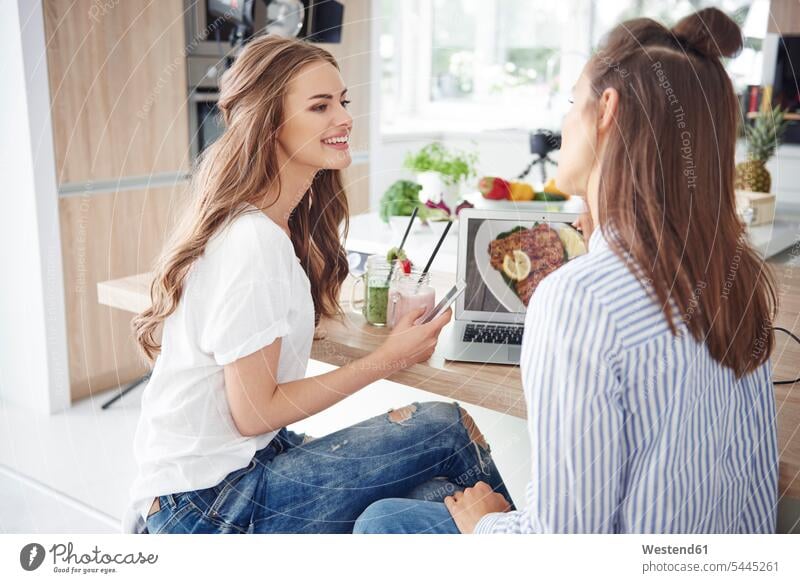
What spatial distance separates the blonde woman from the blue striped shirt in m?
0.29

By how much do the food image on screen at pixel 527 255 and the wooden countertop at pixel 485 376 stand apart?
16cm

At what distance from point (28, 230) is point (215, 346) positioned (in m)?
1.33

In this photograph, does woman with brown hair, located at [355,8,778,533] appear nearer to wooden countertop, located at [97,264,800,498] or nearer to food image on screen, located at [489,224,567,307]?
wooden countertop, located at [97,264,800,498]

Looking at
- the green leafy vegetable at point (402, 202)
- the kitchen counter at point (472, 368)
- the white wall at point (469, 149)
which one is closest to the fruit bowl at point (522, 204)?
the green leafy vegetable at point (402, 202)

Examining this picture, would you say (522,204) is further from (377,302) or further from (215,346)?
(215,346)

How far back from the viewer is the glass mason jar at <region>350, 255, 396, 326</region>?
1.13 metres

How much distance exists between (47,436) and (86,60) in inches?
37.6

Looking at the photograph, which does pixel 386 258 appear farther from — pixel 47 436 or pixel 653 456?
pixel 47 436

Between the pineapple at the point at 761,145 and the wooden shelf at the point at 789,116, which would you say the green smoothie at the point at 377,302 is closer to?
the pineapple at the point at 761,145

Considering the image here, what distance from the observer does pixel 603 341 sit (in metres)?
0.65

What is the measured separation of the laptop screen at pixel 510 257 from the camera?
1.13m


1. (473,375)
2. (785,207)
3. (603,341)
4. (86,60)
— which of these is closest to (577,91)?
(603,341)

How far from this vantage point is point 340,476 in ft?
3.20
